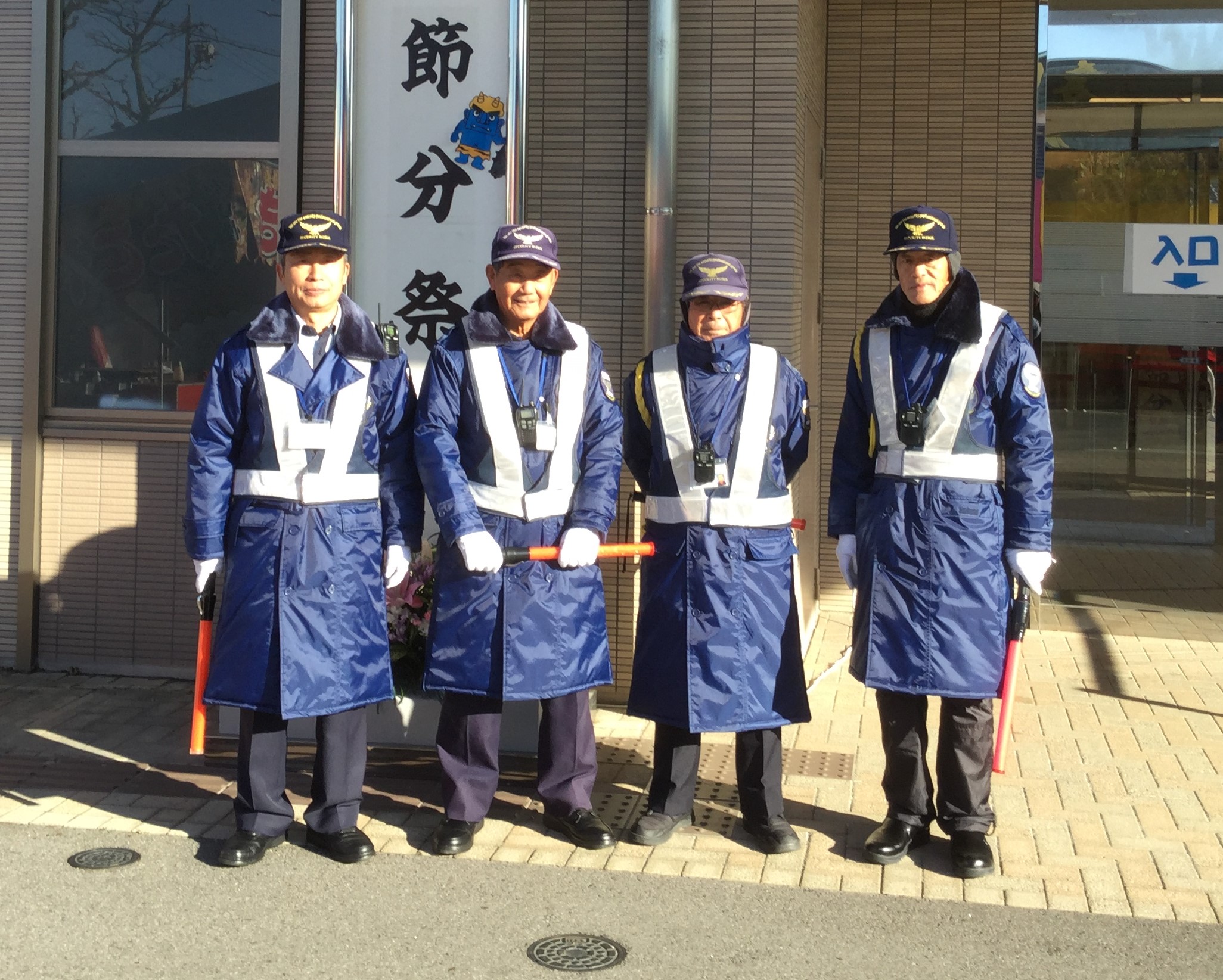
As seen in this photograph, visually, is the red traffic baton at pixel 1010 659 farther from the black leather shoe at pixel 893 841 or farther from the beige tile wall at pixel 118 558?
the beige tile wall at pixel 118 558

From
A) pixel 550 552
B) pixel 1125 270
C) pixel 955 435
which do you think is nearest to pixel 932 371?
pixel 955 435

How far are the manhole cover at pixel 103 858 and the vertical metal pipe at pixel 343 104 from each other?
248 cm

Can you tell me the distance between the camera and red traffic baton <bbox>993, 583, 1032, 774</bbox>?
457cm

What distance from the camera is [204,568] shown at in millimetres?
4598

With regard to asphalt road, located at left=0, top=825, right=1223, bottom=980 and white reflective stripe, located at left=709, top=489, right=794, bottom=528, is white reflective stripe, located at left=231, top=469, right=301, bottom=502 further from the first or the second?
white reflective stripe, located at left=709, top=489, right=794, bottom=528

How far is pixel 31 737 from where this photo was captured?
593 centimetres

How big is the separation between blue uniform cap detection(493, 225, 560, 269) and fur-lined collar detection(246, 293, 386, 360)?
0.45 meters

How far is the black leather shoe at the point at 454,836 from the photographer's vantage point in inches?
182

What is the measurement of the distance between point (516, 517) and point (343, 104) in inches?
80.0

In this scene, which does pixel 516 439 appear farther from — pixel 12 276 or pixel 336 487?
pixel 12 276

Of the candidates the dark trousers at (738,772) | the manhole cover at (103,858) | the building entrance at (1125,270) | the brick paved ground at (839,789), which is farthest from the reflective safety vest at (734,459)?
the building entrance at (1125,270)

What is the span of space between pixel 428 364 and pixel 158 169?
109 inches

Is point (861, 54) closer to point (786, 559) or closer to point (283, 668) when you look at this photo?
point (786, 559)

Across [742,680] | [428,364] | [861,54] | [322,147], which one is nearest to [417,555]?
[428,364]
